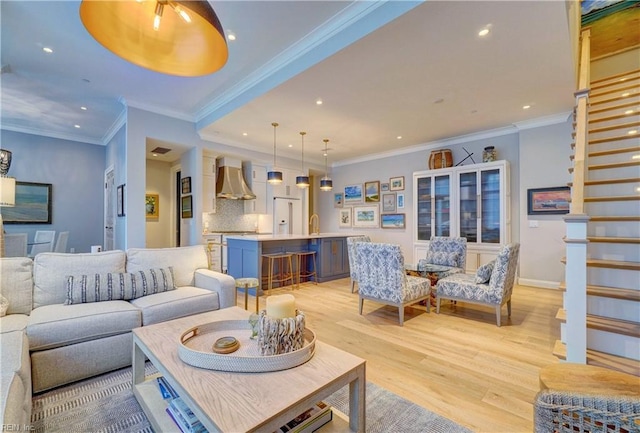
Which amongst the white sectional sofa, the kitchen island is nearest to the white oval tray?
the white sectional sofa

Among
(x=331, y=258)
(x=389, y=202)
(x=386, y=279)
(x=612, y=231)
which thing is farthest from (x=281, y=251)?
(x=612, y=231)

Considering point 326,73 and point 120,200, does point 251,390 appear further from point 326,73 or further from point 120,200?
point 120,200

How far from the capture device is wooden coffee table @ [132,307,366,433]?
1.00 m

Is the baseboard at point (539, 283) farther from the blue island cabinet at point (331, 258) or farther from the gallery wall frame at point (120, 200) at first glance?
the gallery wall frame at point (120, 200)

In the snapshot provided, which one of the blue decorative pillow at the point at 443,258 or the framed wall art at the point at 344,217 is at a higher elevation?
the framed wall art at the point at 344,217

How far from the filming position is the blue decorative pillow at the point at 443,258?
439cm

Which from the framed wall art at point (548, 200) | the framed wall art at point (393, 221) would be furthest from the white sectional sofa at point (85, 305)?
the framed wall art at point (548, 200)

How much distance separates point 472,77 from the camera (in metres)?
3.48

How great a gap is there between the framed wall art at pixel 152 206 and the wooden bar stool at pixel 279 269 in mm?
4408

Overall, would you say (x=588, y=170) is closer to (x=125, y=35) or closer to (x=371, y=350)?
(x=371, y=350)

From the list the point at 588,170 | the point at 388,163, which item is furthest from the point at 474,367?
the point at 388,163

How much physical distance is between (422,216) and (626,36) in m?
4.20

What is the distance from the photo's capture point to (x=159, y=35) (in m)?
1.40

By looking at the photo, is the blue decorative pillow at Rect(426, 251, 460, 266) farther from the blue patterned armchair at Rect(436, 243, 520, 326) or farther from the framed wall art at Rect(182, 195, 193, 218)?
the framed wall art at Rect(182, 195, 193, 218)
